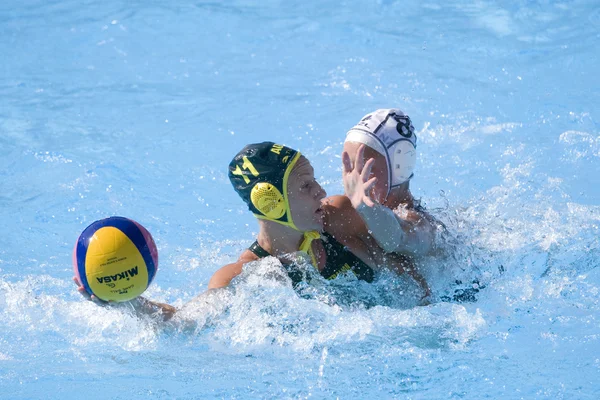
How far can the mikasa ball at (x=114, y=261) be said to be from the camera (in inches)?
164

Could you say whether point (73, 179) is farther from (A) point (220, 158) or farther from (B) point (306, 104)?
(B) point (306, 104)

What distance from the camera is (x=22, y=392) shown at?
4766 mm

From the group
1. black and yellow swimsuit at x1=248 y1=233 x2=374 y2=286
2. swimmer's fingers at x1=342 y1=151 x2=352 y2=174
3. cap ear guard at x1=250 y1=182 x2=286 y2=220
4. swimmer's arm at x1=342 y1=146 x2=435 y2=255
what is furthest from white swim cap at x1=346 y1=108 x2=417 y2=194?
cap ear guard at x1=250 y1=182 x2=286 y2=220

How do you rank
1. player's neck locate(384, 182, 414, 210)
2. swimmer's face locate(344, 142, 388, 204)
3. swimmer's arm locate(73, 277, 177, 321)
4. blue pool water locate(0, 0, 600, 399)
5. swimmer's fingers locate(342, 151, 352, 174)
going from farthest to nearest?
1. player's neck locate(384, 182, 414, 210)
2. swimmer's face locate(344, 142, 388, 204)
3. blue pool water locate(0, 0, 600, 399)
4. swimmer's fingers locate(342, 151, 352, 174)
5. swimmer's arm locate(73, 277, 177, 321)

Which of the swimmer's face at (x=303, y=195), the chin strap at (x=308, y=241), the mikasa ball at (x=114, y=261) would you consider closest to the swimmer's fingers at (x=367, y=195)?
the swimmer's face at (x=303, y=195)

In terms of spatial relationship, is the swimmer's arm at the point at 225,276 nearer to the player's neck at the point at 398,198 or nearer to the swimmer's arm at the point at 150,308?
the swimmer's arm at the point at 150,308

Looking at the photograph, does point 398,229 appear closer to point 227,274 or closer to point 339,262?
point 339,262


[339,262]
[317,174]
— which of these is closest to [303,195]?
[339,262]

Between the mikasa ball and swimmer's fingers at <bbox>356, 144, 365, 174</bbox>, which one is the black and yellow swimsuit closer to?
swimmer's fingers at <bbox>356, 144, 365, 174</bbox>

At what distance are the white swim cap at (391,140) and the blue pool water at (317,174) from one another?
0.72m

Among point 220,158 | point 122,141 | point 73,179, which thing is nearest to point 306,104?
point 220,158

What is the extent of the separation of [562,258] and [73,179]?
448 cm

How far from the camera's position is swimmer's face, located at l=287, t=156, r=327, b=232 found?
4777 mm

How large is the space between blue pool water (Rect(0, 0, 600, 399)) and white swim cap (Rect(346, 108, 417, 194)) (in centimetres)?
72
